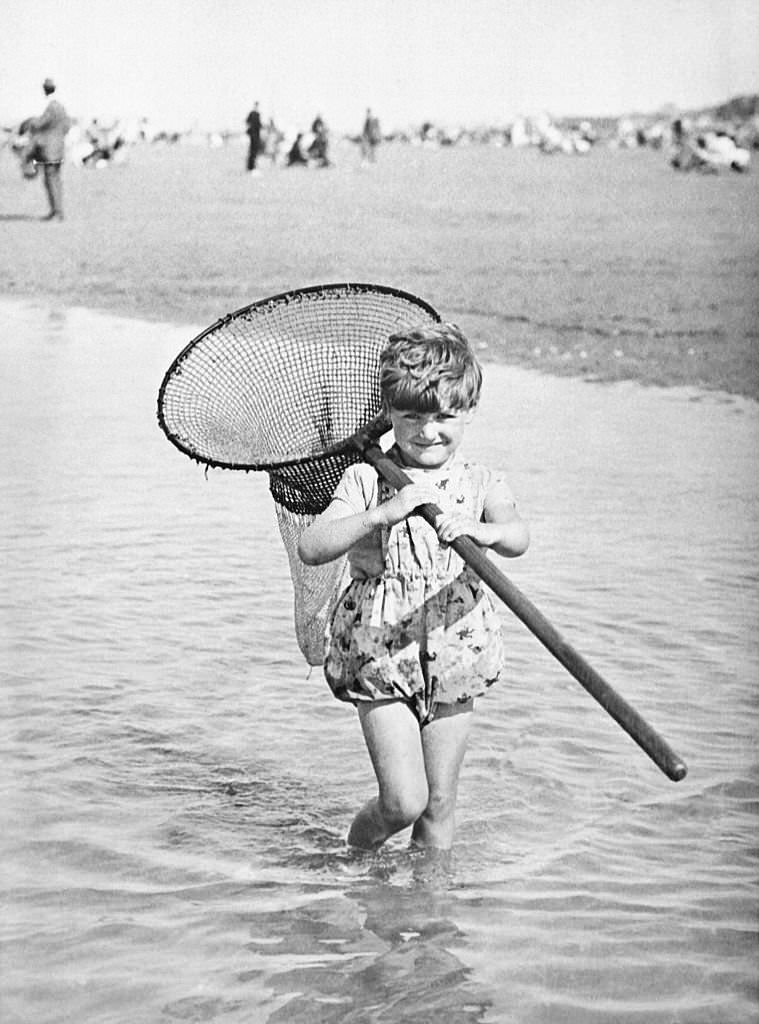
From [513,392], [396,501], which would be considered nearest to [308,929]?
[396,501]

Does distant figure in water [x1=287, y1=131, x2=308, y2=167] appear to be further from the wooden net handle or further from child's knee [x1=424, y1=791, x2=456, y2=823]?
the wooden net handle

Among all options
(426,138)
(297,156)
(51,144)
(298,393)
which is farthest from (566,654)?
(297,156)

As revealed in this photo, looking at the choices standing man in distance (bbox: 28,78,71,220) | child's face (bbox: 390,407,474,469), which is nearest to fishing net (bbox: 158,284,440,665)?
child's face (bbox: 390,407,474,469)

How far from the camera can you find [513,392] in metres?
8.17

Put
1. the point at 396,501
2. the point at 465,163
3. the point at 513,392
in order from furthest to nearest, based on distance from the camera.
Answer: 1. the point at 465,163
2. the point at 513,392
3. the point at 396,501

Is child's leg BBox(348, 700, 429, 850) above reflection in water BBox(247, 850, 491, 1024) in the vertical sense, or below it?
above

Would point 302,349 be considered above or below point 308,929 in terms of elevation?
above

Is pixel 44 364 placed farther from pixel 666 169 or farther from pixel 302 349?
→ pixel 666 169

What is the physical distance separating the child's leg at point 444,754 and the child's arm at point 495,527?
29cm

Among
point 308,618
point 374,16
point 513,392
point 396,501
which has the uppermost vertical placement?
point 374,16

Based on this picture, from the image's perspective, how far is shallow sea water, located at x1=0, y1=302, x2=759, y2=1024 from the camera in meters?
2.69

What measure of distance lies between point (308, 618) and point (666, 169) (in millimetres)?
13245

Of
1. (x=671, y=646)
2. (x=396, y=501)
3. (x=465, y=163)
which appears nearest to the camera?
(x=396, y=501)

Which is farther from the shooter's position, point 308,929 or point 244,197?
point 244,197
